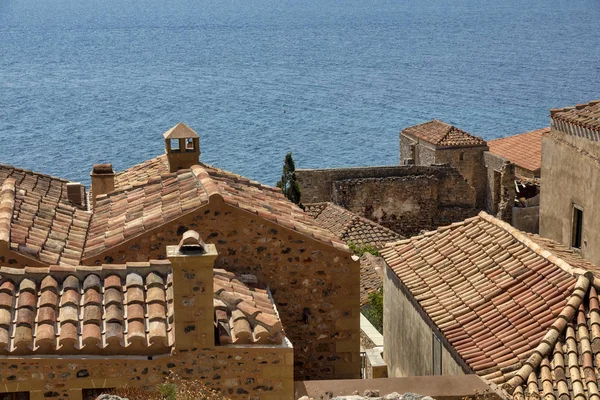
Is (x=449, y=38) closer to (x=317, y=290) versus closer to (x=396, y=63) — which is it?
(x=396, y=63)

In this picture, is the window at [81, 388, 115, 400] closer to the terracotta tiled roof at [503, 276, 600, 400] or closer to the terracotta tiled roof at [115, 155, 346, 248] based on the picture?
the terracotta tiled roof at [115, 155, 346, 248]

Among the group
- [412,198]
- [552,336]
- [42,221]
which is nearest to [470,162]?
[412,198]

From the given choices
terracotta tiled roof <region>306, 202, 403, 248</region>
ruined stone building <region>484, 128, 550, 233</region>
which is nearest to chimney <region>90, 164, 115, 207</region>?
terracotta tiled roof <region>306, 202, 403, 248</region>

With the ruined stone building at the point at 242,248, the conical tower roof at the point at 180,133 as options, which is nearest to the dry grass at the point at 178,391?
the ruined stone building at the point at 242,248

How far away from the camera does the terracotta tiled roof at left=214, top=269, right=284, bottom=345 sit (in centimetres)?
1066

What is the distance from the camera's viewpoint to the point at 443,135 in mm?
42812

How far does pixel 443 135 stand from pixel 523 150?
185 inches

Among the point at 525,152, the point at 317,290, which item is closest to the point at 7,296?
the point at 317,290

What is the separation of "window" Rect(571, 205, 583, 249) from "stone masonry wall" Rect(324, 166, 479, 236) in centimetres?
1994

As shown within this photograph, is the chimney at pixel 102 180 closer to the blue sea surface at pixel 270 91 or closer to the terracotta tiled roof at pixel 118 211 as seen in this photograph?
the terracotta tiled roof at pixel 118 211

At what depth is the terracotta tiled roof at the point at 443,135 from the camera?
42.4 metres

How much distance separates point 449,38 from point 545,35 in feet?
59.1

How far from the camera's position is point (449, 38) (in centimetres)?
16975

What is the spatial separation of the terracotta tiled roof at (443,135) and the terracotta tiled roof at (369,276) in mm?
14439
